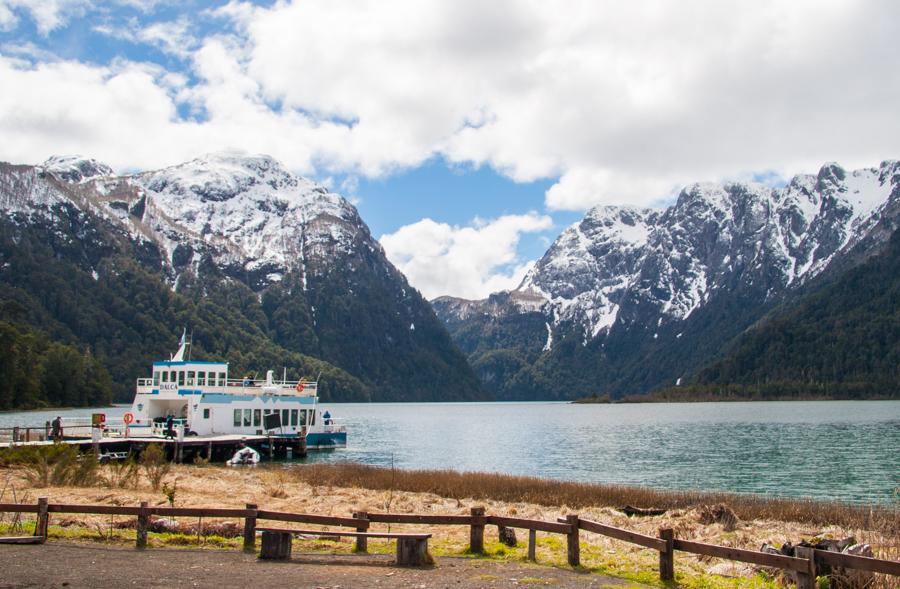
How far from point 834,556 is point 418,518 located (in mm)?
9783

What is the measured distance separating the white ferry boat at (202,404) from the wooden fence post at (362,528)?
48581 mm

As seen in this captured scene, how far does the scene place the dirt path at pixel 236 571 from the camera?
17.2 metres

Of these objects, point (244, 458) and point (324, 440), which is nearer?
point (244, 458)

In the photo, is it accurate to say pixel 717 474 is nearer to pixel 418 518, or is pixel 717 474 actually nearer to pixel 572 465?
pixel 572 465

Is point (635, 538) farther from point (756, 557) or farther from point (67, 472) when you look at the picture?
point (67, 472)

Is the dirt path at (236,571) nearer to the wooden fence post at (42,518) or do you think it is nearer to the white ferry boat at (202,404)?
the wooden fence post at (42,518)

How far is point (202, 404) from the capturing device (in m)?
72.2

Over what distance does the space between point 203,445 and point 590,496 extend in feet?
119

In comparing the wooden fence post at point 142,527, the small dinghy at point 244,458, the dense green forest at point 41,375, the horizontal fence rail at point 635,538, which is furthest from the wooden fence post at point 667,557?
the dense green forest at point 41,375

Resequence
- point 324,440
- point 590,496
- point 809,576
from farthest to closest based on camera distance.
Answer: point 324,440 < point 590,496 < point 809,576

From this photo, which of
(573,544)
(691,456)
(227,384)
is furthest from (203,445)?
(573,544)

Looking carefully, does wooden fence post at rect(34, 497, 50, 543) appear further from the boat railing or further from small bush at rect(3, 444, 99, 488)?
the boat railing

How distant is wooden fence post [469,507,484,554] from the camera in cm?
2153

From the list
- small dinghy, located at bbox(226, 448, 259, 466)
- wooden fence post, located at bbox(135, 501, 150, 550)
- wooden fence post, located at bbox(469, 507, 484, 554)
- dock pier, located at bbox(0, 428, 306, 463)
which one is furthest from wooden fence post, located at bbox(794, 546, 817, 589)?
small dinghy, located at bbox(226, 448, 259, 466)
